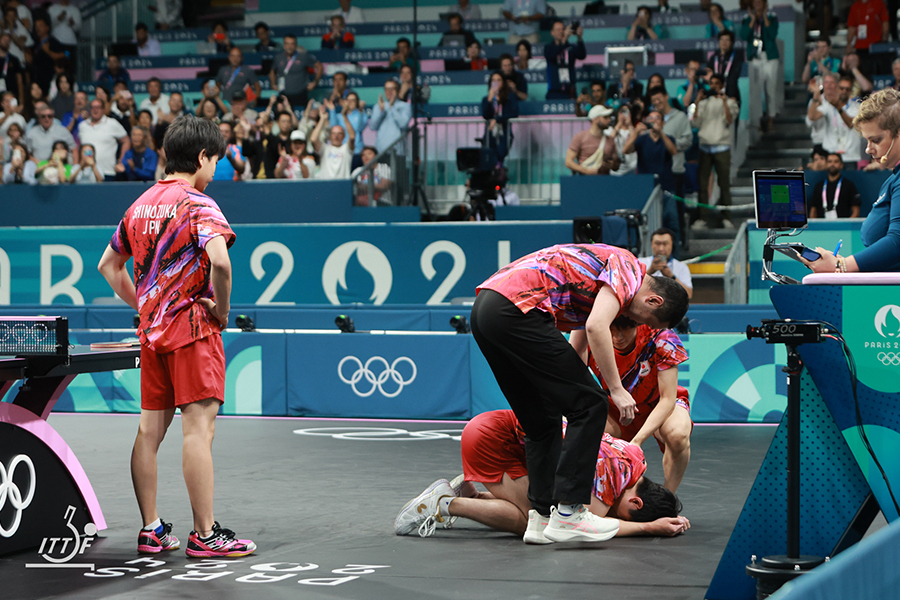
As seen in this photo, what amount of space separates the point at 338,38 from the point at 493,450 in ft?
52.3

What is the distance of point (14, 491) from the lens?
208 inches

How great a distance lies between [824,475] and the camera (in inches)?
162

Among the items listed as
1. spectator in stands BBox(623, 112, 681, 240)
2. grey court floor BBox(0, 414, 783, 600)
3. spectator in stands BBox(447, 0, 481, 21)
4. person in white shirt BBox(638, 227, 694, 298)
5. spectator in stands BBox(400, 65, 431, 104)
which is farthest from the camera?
spectator in stands BBox(447, 0, 481, 21)

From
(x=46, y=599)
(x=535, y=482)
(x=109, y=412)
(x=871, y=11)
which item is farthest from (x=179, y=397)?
(x=871, y=11)

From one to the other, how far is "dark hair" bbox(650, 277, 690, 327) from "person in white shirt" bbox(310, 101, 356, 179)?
1070 centimetres

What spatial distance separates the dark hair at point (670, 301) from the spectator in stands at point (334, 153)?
35.1ft

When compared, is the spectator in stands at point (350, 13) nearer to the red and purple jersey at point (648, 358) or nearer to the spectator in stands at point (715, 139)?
the spectator in stands at point (715, 139)

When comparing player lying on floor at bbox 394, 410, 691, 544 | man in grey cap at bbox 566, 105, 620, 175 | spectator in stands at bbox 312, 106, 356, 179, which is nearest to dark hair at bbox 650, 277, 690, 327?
player lying on floor at bbox 394, 410, 691, 544

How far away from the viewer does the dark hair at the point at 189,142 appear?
206 inches

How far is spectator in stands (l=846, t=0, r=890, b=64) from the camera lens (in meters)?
17.3

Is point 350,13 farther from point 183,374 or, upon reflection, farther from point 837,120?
point 183,374

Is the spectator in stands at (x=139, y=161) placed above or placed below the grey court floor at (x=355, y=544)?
above

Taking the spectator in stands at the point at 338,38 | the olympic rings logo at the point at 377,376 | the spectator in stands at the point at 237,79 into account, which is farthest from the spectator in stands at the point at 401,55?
the olympic rings logo at the point at 377,376

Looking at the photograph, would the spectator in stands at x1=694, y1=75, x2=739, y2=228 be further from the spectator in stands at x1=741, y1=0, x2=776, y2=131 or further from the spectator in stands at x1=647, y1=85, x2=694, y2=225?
the spectator in stands at x1=741, y1=0, x2=776, y2=131
